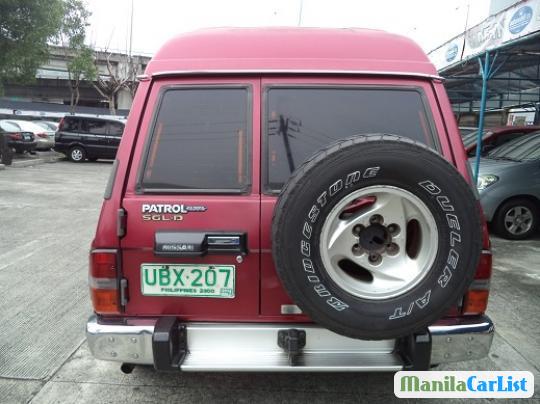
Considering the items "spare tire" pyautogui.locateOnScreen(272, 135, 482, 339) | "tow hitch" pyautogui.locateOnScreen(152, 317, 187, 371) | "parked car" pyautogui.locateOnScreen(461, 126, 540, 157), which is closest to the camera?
"spare tire" pyautogui.locateOnScreen(272, 135, 482, 339)

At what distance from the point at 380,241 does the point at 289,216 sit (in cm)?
47

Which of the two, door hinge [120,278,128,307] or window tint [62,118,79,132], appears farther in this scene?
window tint [62,118,79,132]

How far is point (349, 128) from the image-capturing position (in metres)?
2.42

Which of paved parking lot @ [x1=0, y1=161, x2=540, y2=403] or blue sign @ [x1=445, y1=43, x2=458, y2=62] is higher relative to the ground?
blue sign @ [x1=445, y1=43, x2=458, y2=62]

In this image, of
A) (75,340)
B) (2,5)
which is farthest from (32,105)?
(75,340)

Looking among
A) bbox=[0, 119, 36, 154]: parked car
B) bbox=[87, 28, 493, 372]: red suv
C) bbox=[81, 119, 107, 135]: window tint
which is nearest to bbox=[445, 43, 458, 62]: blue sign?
bbox=[87, 28, 493, 372]: red suv

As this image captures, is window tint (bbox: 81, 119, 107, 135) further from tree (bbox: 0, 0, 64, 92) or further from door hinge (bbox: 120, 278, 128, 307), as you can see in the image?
door hinge (bbox: 120, 278, 128, 307)

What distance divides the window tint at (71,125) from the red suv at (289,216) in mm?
16346

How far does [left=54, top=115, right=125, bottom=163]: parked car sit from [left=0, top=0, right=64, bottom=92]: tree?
11.2 feet

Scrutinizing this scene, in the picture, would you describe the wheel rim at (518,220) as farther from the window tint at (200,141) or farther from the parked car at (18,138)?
the parked car at (18,138)

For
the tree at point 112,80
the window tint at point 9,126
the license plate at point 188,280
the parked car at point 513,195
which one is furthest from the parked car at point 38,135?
the license plate at point 188,280

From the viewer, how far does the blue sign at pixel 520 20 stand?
606 cm

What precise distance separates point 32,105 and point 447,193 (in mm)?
40517

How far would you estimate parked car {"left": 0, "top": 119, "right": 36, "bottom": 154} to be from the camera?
1642 centimetres
